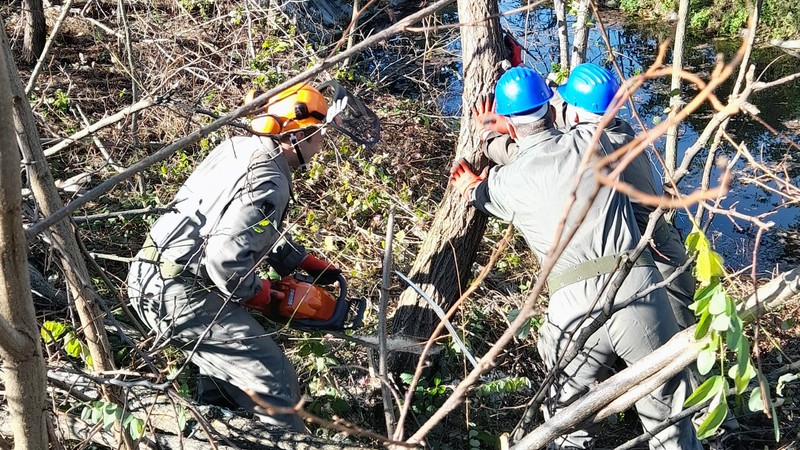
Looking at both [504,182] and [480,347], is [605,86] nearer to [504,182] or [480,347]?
[504,182]

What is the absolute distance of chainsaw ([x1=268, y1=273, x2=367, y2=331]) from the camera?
3.58 metres

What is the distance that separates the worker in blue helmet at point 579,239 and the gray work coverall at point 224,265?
1.13 meters

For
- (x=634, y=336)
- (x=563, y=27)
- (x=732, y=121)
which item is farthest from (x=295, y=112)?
(x=732, y=121)

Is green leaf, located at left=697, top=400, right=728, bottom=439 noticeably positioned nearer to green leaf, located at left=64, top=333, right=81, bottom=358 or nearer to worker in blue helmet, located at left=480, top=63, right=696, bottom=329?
worker in blue helmet, located at left=480, top=63, right=696, bottom=329

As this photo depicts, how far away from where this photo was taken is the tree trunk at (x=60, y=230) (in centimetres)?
200

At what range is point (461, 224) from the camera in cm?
381

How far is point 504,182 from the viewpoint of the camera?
3447 mm

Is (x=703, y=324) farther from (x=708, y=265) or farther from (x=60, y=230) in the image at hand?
(x=60, y=230)

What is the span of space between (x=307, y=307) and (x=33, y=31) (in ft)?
15.5

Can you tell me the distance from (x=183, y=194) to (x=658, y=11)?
10557 mm

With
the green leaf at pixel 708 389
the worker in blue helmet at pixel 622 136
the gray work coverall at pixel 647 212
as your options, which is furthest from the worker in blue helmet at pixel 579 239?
the green leaf at pixel 708 389

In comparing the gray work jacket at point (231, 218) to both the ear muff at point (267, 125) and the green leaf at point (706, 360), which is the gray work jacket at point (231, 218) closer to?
the ear muff at point (267, 125)

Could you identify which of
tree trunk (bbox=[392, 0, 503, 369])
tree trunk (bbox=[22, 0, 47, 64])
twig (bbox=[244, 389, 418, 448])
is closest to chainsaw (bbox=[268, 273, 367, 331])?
tree trunk (bbox=[392, 0, 503, 369])

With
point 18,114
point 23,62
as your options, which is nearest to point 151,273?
point 18,114
